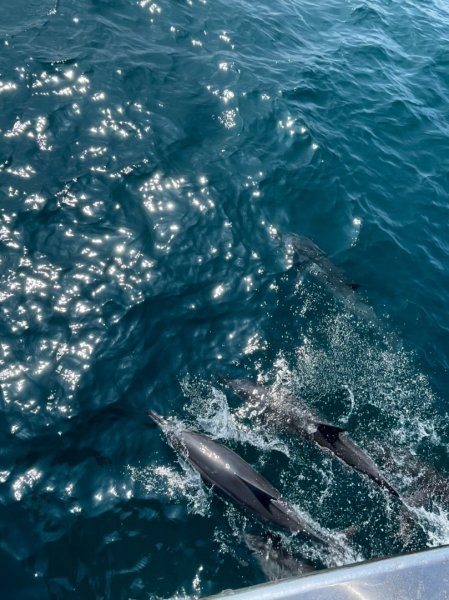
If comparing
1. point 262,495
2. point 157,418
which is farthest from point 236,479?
point 157,418

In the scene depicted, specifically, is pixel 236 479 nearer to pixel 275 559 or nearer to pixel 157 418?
pixel 275 559

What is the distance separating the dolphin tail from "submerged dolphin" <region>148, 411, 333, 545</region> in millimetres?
306

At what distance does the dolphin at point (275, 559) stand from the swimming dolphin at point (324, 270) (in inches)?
250

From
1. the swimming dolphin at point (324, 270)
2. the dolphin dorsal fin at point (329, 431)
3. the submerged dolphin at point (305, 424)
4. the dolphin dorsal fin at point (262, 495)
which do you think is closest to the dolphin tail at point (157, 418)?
the submerged dolphin at point (305, 424)

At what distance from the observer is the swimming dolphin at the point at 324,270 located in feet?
41.9

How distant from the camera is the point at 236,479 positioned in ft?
29.1

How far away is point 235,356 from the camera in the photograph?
1123 cm

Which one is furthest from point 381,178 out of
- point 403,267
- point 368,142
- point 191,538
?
point 191,538

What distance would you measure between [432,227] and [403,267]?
8.25ft

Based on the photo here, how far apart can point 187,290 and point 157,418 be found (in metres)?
3.41

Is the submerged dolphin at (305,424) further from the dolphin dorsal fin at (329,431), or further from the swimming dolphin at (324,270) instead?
the swimming dolphin at (324,270)

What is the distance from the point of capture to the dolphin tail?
9852mm

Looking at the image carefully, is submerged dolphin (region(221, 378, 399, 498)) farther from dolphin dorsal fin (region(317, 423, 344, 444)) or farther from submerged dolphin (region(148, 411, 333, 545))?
submerged dolphin (region(148, 411, 333, 545))

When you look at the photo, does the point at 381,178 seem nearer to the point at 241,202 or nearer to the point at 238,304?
the point at 241,202
